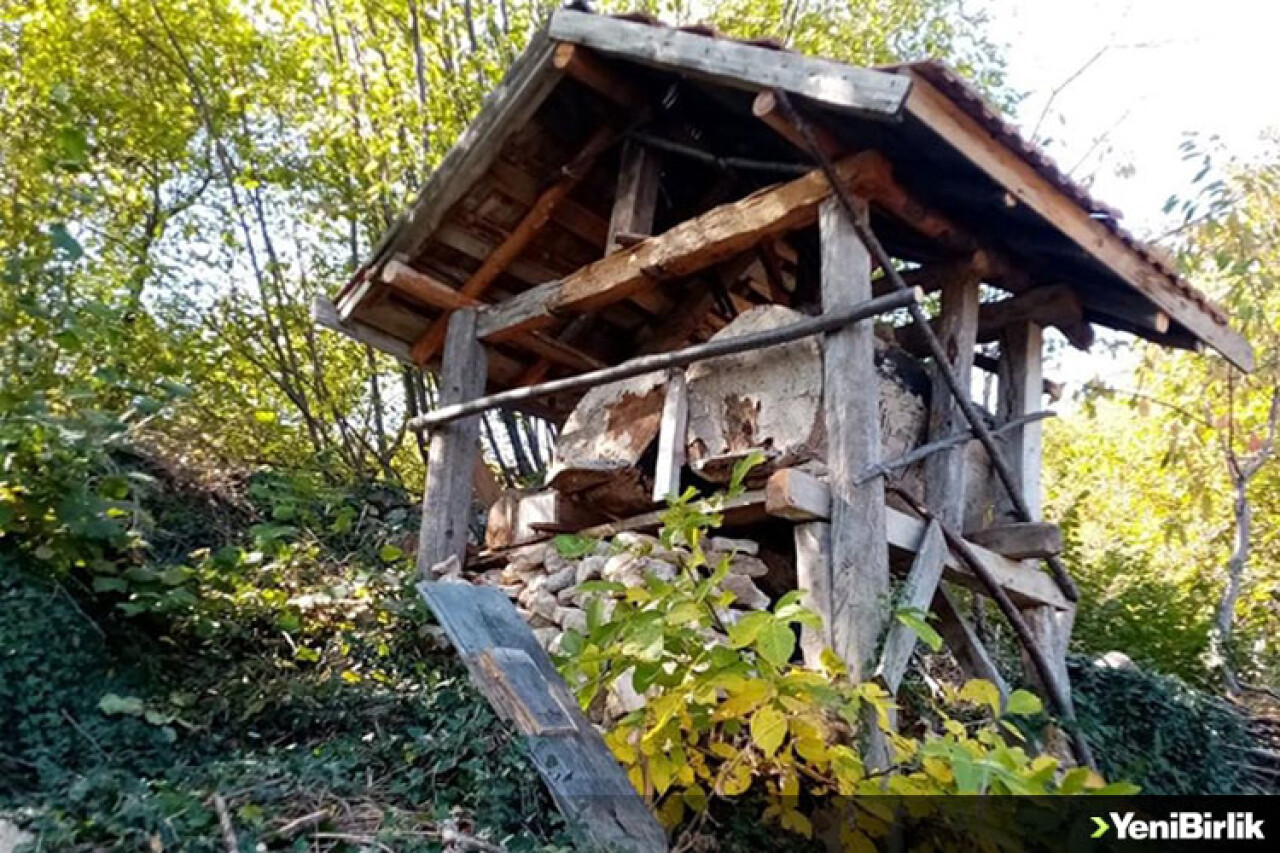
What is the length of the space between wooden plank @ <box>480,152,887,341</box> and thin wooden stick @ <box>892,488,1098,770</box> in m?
1.25

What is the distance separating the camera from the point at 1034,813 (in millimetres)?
2182

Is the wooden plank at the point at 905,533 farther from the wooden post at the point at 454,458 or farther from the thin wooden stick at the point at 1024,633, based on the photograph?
the wooden post at the point at 454,458

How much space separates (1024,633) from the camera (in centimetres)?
402

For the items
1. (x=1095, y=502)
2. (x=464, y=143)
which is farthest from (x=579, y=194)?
(x=1095, y=502)

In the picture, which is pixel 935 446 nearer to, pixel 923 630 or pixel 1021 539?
pixel 1021 539

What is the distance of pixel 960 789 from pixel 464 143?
392cm

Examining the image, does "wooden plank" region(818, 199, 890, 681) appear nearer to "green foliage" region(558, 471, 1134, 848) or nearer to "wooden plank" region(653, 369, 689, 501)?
"green foliage" region(558, 471, 1134, 848)

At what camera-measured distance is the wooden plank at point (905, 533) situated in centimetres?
318

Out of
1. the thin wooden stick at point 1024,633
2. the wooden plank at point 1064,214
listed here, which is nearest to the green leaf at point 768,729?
the thin wooden stick at point 1024,633

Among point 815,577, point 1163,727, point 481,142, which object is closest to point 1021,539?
point 815,577

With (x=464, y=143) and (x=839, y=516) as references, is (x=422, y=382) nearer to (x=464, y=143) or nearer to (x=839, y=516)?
(x=464, y=143)

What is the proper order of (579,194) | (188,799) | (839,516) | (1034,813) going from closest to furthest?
(1034,813) → (188,799) → (839,516) → (579,194)

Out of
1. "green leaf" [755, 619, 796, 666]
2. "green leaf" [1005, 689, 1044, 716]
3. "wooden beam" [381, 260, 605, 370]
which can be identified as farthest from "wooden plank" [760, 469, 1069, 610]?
"wooden beam" [381, 260, 605, 370]

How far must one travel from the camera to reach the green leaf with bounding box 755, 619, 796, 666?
2.18 metres
